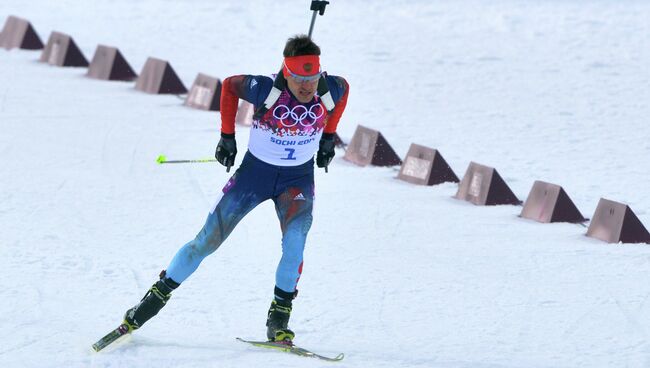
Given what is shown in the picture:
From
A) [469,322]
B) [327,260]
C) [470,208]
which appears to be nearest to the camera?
[469,322]

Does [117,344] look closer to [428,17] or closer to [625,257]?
[625,257]

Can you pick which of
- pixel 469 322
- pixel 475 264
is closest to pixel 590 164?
pixel 475 264

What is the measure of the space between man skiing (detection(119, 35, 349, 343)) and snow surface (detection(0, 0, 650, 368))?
13.6 inches

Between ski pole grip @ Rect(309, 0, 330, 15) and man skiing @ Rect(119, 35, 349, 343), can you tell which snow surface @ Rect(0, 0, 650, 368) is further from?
ski pole grip @ Rect(309, 0, 330, 15)

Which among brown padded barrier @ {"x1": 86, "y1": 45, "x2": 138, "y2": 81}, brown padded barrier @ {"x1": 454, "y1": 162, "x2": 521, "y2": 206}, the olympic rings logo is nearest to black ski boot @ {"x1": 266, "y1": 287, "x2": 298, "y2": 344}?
the olympic rings logo

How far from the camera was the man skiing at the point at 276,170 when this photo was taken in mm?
7070

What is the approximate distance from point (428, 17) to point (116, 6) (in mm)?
5148

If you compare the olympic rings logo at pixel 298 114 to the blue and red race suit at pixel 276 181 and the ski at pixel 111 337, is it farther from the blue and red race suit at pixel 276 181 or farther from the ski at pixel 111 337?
the ski at pixel 111 337

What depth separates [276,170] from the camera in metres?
7.20

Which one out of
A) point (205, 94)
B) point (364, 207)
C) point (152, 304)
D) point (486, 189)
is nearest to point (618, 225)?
point (486, 189)

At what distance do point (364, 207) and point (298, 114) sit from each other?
13.6 ft

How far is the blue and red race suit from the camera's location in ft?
23.4

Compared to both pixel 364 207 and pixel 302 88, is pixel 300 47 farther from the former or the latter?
pixel 364 207

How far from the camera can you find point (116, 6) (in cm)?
2206
